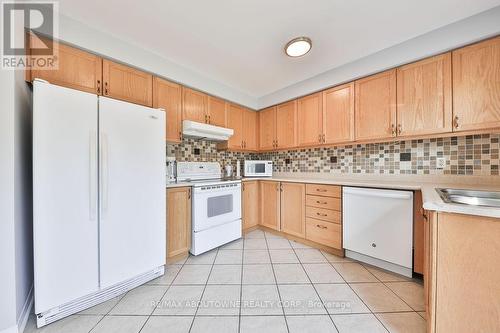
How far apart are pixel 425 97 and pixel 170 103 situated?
2.81 metres

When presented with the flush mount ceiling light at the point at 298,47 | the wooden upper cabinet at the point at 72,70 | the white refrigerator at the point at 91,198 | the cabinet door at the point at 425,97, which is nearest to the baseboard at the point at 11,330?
the white refrigerator at the point at 91,198

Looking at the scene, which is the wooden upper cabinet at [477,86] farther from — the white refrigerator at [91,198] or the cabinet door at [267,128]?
the white refrigerator at [91,198]

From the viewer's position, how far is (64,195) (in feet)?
4.28

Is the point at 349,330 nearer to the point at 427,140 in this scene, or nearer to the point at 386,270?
the point at 386,270

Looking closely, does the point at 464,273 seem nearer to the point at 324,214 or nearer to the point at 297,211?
the point at 324,214

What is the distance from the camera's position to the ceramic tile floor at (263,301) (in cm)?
127

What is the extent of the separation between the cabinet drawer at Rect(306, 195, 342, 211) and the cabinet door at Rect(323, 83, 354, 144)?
800 millimetres

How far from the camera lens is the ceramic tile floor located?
1270 millimetres

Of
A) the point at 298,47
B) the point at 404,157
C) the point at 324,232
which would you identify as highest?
the point at 298,47

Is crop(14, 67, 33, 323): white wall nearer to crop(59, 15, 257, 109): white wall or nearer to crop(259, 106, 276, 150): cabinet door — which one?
crop(59, 15, 257, 109): white wall

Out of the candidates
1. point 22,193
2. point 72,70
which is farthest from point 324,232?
point 72,70

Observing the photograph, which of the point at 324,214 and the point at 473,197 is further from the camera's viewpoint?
the point at 324,214

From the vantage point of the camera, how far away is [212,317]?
53.1 inches

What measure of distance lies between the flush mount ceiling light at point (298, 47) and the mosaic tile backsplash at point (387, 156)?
1468 mm
